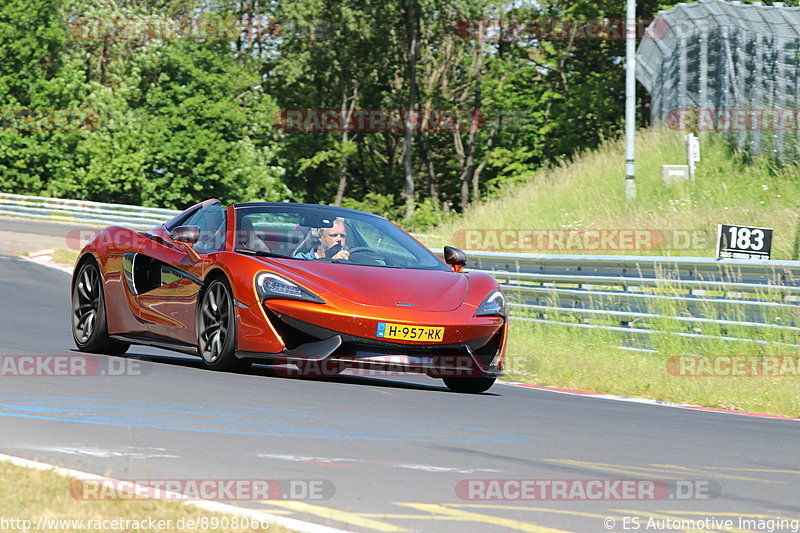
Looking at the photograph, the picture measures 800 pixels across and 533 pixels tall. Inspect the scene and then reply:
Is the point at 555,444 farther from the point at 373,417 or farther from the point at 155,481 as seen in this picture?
the point at 155,481

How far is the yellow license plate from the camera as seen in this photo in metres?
9.04

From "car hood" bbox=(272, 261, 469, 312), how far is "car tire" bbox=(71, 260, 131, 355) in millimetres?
Result: 2360

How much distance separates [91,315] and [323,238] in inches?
99.1

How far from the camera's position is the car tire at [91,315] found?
11.1 m

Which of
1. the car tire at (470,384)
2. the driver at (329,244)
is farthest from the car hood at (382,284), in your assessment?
the car tire at (470,384)

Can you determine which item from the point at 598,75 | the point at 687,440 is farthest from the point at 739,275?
the point at 598,75

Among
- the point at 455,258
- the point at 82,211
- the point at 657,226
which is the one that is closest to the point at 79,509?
the point at 455,258

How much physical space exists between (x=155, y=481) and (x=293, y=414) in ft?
7.64

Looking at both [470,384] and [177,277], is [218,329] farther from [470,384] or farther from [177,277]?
[470,384]

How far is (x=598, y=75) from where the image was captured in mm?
58688

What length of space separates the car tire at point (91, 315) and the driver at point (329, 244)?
2220mm

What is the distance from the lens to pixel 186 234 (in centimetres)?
999

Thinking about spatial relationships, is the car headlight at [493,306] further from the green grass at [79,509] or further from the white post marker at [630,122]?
the white post marker at [630,122]

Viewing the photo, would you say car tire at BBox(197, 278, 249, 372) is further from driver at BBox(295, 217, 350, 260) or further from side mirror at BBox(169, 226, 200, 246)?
driver at BBox(295, 217, 350, 260)
